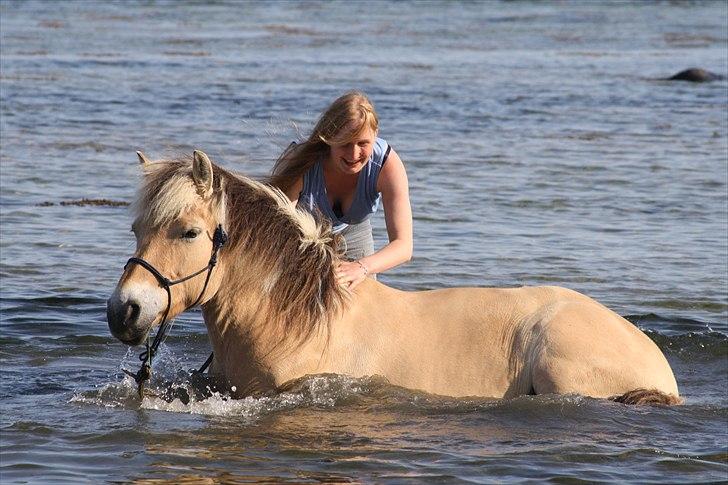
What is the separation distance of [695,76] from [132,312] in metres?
20.9

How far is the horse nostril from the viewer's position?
221 inches

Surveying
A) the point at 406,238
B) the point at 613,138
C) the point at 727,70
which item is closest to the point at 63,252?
the point at 406,238

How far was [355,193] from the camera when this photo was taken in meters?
6.80

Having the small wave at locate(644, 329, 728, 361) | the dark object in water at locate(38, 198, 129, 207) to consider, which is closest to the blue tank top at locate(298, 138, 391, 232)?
the small wave at locate(644, 329, 728, 361)

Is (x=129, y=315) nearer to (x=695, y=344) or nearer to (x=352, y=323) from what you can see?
(x=352, y=323)

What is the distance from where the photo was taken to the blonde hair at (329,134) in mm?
6492

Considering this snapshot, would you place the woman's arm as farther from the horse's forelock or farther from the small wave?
the small wave

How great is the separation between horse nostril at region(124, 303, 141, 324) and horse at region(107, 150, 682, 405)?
0.61 ft

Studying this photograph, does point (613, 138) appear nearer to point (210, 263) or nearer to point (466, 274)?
point (466, 274)

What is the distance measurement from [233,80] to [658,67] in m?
9.35

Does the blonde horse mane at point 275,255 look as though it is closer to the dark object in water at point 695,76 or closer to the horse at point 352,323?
the horse at point 352,323

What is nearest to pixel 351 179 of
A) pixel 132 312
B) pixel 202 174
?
pixel 202 174

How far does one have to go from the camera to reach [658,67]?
28234 mm

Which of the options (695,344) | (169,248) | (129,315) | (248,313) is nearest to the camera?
(129,315)
